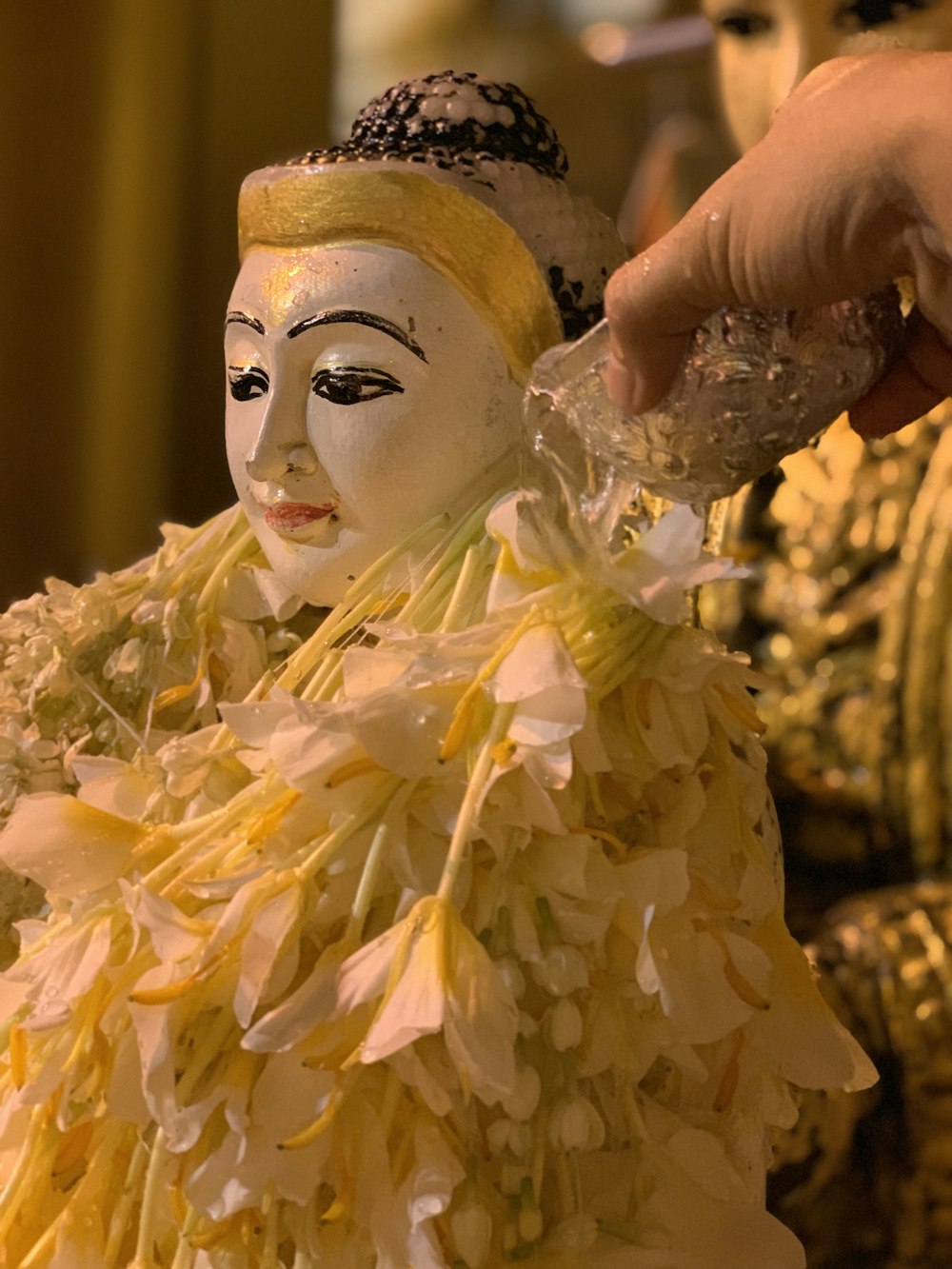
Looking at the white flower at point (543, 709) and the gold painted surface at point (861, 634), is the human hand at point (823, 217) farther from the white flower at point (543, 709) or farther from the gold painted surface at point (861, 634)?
the gold painted surface at point (861, 634)

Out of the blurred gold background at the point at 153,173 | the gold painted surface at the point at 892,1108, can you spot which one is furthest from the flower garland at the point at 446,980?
the blurred gold background at the point at 153,173

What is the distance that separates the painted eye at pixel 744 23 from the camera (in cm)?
102

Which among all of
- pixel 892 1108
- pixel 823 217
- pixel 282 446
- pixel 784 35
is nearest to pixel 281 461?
pixel 282 446

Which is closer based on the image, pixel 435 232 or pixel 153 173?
pixel 435 232

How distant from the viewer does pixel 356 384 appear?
51 centimetres

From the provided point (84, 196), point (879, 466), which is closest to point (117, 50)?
point (84, 196)

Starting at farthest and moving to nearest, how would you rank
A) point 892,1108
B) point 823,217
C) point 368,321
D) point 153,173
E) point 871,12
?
point 153,173 → point 871,12 → point 892,1108 → point 368,321 → point 823,217

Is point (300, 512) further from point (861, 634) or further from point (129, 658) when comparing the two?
point (861, 634)

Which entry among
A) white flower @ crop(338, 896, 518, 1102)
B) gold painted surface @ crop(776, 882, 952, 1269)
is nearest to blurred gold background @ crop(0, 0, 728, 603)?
gold painted surface @ crop(776, 882, 952, 1269)

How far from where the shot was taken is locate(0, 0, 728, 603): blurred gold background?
1.54 m

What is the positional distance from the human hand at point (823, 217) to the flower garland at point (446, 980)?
7cm

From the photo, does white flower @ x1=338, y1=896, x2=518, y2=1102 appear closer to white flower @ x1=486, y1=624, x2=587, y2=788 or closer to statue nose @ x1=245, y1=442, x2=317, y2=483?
white flower @ x1=486, y1=624, x2=587, y2=788

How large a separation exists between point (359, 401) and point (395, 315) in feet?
0.11

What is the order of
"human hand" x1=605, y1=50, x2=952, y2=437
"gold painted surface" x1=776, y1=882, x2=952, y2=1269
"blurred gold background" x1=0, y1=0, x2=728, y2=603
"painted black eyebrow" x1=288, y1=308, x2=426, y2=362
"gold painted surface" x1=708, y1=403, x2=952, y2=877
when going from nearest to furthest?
1. "human hand" x1=605, y1=50, x2=952, y2=437
2. "painted black eyebrow" x1=288, y1=308, x2=426, y2=362
3. "gold painted surface" x1=776, y1=882, x2=952, y2=1269
4. "gold painted surface" x1=708, y1=403, x2=952, y2=877
5. "blurred gold background" x1=0, y1=0, x2=728, y2=603
